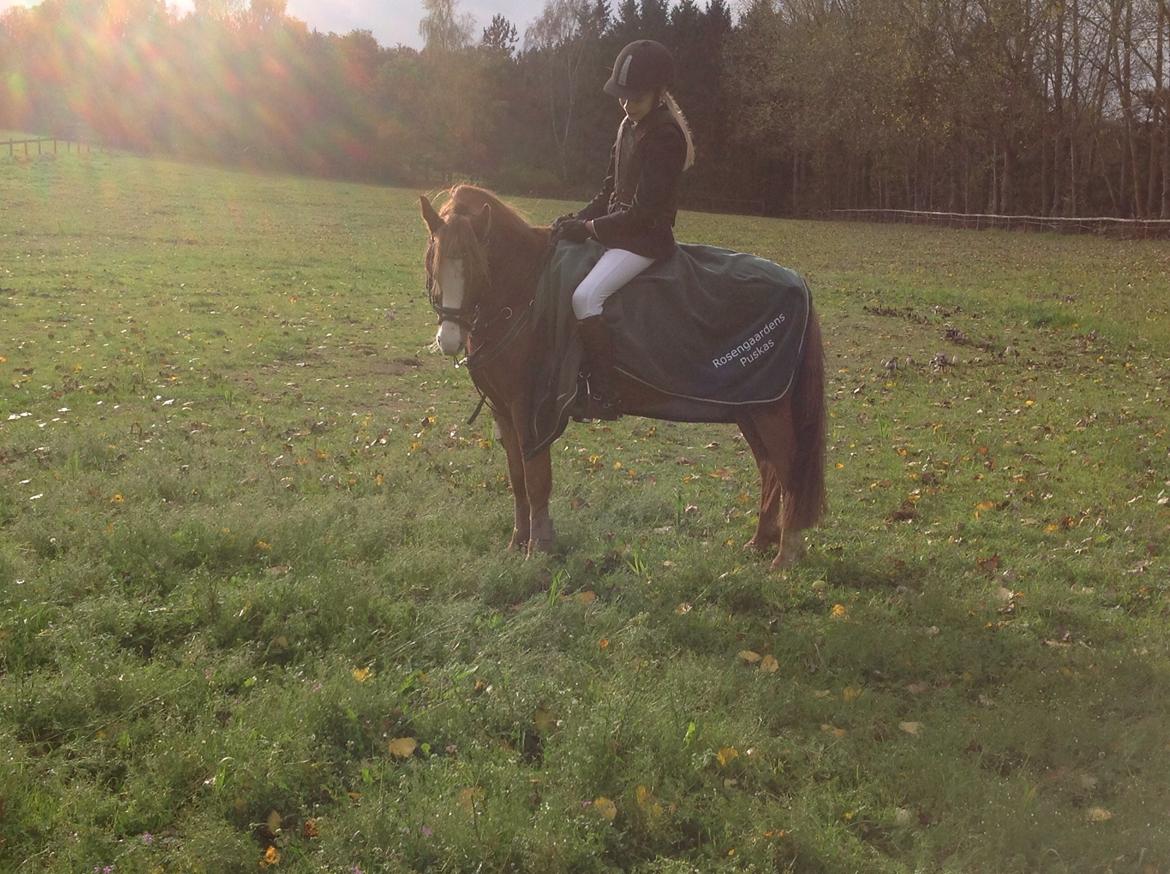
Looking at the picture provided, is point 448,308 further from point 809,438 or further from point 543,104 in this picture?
point 543,104

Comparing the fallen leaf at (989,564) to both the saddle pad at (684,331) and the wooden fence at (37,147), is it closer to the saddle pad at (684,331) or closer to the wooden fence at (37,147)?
the saddle pad at (684,331)

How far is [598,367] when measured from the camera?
237 inches

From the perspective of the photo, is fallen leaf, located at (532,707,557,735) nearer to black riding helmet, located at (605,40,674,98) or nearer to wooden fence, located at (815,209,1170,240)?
black riding helmet, located at (605,40,674,98)

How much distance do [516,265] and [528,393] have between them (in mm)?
790

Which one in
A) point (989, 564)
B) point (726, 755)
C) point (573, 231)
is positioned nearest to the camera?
point (726, 755)

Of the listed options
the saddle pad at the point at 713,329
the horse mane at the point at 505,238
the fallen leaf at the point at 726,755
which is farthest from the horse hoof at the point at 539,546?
the fallen leaf at the point at 726,755

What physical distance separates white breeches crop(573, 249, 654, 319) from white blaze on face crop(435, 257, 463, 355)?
726 millimetres

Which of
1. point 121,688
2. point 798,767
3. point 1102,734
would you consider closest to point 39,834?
point 121,688

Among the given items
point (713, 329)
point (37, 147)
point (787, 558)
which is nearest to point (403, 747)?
point (787, 558)

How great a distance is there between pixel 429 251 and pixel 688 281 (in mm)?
1579

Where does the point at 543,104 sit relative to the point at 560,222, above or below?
above

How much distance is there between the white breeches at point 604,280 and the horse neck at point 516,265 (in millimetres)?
368

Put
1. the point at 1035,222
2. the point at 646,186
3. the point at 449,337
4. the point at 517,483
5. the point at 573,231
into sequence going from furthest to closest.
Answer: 1. the point at 1035,222
2. the point at 517,483
3. the point at 573,231
4. the point at 646,186
5. the point at 449,337

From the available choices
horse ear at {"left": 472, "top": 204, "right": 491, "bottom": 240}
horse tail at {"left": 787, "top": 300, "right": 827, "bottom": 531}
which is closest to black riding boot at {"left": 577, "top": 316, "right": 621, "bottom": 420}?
horse ear at {"left": 472, "top": 204, "right": 491, "bottom": 240}
